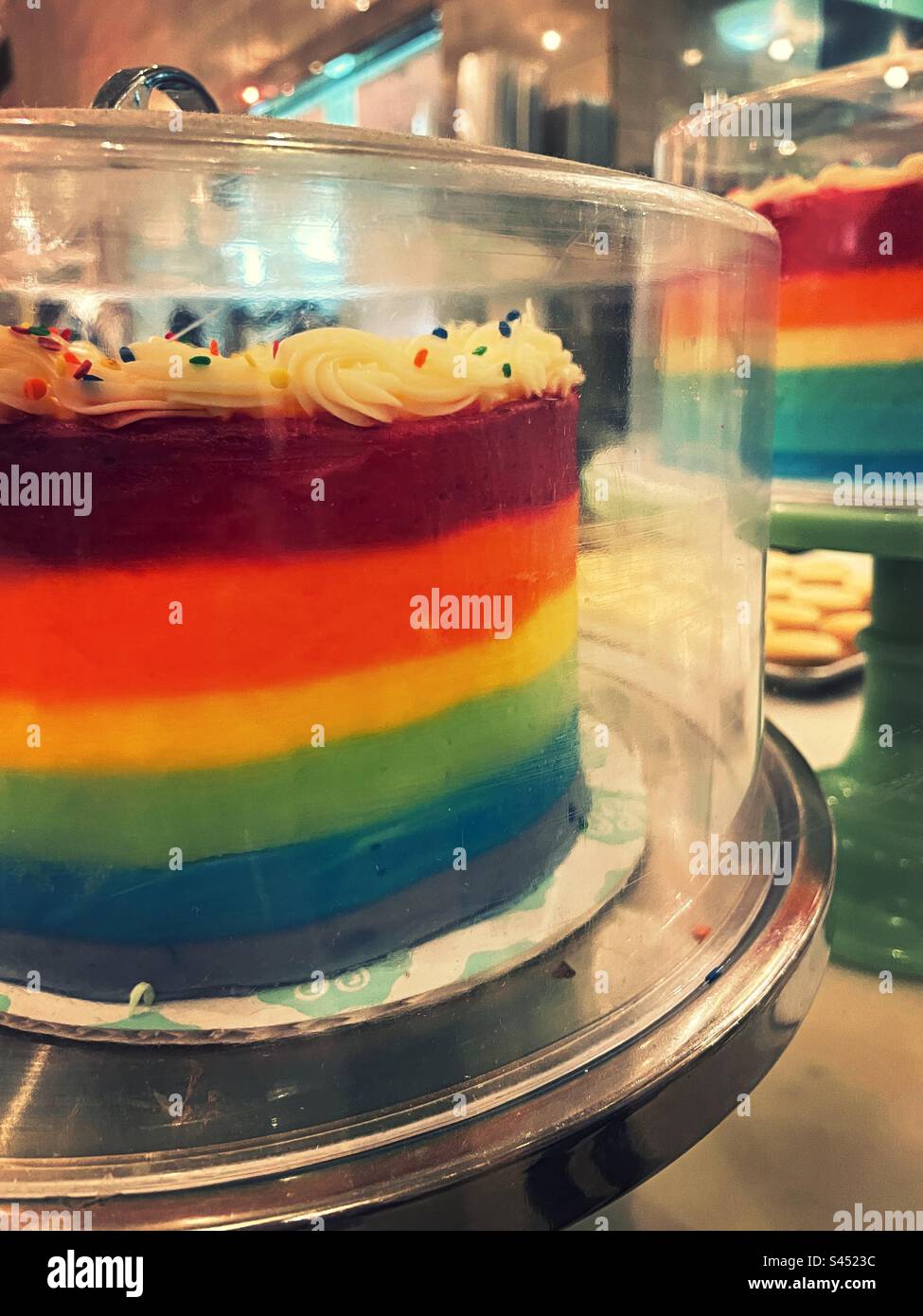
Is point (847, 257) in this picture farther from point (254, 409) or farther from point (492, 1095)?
point (492, 1095)

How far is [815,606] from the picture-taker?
4.01 ft

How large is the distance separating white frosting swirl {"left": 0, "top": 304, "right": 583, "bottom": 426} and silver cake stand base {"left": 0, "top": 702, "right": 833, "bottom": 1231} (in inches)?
10.8

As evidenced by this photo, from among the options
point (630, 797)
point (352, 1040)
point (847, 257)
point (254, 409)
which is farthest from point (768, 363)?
point (352, 1040)

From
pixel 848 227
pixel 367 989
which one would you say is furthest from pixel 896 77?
pixel 367 989

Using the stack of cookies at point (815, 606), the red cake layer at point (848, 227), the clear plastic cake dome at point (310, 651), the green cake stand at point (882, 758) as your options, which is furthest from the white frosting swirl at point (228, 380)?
the stack of cookies at point (815, 606)

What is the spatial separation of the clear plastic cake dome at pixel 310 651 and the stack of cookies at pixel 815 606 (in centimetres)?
65

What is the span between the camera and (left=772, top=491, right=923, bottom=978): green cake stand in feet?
2.45

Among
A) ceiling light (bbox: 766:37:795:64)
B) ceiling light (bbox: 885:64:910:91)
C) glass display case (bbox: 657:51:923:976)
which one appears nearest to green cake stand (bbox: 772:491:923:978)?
glass display case (bbox: 657:51:923:976)

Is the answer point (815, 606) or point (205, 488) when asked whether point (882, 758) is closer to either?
point (815, 606)

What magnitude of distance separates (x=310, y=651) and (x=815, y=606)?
0.92m

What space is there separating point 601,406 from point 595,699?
0.58 ft

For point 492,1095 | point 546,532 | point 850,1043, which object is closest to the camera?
point 492,1095

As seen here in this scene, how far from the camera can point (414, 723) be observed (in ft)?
1.61

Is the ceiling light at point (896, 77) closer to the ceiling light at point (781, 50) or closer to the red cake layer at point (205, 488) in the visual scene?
the ceiling light at point (781, 50)
